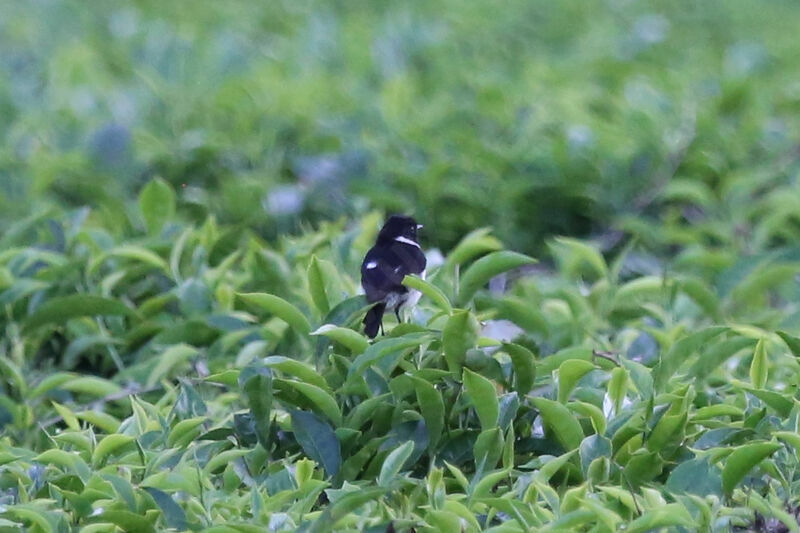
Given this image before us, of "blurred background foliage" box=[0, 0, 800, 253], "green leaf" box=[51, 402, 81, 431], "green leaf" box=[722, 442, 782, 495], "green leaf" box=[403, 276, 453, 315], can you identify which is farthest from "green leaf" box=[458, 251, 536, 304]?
"blurred background foliage" box=[0, 0, 800, 253]

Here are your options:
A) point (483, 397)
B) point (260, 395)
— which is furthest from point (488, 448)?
point (260, 395)

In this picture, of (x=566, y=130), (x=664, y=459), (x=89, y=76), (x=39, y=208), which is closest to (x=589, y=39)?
(x=566, y=130)

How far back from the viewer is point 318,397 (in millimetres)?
2592

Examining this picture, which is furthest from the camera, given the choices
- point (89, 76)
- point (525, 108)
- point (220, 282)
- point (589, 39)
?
point (589, 39)

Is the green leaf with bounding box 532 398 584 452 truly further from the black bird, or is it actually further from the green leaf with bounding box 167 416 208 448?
the green leaf with bounding box 167 416 208 448

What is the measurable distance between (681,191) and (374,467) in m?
2.61

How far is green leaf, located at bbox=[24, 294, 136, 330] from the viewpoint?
11.7 feet

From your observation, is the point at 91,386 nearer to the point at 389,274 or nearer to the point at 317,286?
the point at 317,286

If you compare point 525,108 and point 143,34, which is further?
point 143,34

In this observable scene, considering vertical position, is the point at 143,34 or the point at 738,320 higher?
the point at 143,34

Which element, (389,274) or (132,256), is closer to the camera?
(389,274)

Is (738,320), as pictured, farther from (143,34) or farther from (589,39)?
(143,34)

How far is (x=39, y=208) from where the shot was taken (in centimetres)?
463

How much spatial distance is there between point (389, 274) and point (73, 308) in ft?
3.60
